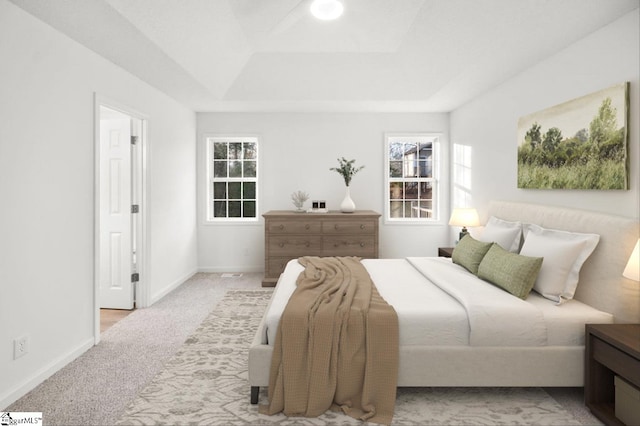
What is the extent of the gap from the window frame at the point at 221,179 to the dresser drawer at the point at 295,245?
0.89 metres

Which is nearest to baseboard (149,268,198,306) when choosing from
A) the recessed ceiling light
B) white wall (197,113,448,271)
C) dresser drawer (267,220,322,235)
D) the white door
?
the white door

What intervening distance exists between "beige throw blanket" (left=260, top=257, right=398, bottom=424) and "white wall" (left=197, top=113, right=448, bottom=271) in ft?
12.3

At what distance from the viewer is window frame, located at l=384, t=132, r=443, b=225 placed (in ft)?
19.3

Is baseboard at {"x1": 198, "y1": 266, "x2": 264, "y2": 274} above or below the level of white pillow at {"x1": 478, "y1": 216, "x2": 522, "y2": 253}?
below

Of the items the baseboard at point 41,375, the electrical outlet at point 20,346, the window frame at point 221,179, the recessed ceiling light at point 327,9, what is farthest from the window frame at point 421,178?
the electrical outlet at point 20,346

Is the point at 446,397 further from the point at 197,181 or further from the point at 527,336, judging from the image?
the point at 197,181

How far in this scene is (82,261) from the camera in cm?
309

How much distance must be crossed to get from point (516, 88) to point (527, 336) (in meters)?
2.65

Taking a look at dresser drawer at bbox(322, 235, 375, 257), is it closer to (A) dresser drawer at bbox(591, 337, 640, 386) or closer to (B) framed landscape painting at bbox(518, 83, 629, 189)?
(B) framed landscape painting at bbox(518, 83, 629, 189)

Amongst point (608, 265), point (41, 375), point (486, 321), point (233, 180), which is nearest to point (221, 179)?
point (233, 180)

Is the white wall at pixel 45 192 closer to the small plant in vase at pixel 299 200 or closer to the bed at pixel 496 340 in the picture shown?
the bed at pixel 496 340

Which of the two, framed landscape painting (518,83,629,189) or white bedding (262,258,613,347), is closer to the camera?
white bedding (262,258,613,347)

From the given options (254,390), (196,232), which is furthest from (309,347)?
(196,232)

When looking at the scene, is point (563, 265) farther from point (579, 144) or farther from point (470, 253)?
point (579, 144)
